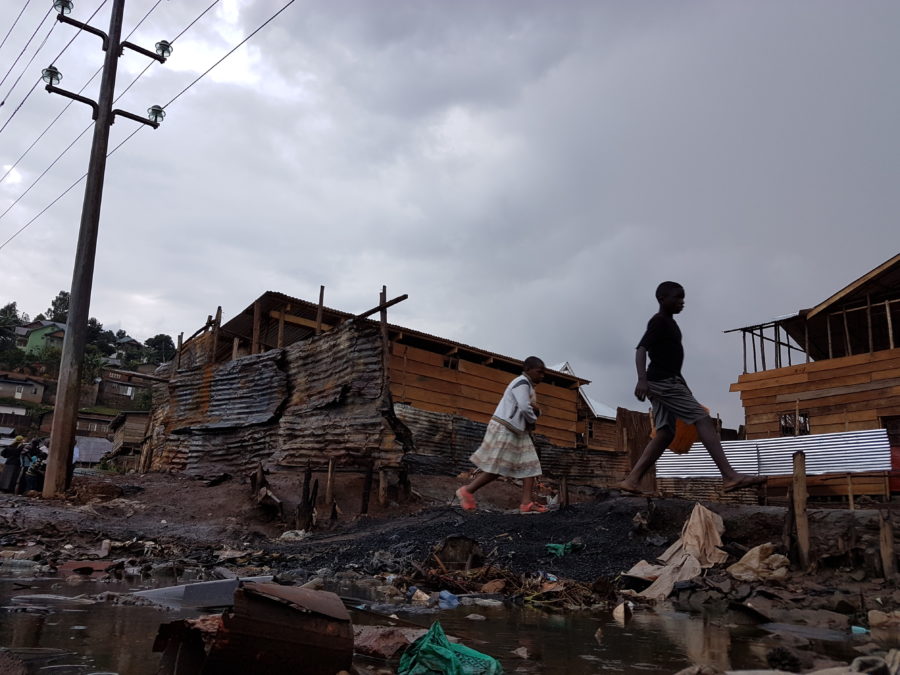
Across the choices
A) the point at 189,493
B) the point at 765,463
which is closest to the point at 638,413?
the point at 765,463

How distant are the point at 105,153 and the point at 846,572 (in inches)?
491

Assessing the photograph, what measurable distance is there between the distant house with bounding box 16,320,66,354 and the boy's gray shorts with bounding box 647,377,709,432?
3098 inches

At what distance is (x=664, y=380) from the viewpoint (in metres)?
5.80

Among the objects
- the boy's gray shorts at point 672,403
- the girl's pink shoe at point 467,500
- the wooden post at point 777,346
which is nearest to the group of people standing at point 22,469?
the girl's pink shoe at point 467,500

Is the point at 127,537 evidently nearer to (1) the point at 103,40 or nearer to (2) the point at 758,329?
(1) the point at 103,40

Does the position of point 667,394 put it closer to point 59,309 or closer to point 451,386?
point 451,386

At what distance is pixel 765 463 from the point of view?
14828mm

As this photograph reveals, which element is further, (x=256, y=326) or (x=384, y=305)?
(x=256, y=326)

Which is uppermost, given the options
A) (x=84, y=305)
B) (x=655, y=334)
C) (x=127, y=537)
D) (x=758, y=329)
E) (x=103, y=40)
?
(x=103, y=40)

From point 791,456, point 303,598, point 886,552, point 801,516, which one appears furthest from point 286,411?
point 303,598

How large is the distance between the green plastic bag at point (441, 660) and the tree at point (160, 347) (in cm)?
7917

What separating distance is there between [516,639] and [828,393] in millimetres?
A: 16230

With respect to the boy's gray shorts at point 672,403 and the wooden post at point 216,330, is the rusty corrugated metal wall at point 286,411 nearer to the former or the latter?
the wooden post at point 216,330

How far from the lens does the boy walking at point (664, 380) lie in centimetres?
567
